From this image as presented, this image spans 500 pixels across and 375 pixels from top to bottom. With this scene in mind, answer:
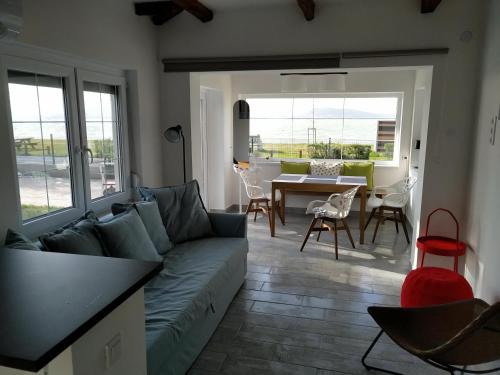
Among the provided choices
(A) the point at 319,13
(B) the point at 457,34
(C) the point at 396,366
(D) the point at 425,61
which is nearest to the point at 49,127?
(A) the point at 319,13

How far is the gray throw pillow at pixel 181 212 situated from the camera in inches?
133

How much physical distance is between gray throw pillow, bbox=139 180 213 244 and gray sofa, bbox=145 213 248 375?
0.09m

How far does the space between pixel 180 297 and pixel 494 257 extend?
2.13 m

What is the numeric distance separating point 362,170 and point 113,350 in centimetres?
519

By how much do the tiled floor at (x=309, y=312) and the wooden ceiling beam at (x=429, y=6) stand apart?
242 cm

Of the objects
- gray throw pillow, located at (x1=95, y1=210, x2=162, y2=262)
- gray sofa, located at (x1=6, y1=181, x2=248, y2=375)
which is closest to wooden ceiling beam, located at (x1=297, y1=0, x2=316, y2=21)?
gray sofa, located at (x1=6, y1=181, x2=248, y2=375)

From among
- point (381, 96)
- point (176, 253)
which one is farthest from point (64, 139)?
point (381, 96)

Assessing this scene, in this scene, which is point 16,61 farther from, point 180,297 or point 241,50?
point 241,50

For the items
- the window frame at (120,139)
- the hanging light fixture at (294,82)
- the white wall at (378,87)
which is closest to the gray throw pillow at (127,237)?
the window frame at (120,139)

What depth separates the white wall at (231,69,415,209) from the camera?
5.77 m

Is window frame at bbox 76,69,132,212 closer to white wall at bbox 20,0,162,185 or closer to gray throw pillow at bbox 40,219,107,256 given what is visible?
white wall at bbox 20,0,162,185

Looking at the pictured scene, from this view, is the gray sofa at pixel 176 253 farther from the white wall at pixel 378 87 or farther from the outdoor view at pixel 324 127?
the outdoor view at pixel 324 127

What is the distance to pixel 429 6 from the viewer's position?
10.8 ft

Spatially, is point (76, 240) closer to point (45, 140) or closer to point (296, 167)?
point (45, 140)
